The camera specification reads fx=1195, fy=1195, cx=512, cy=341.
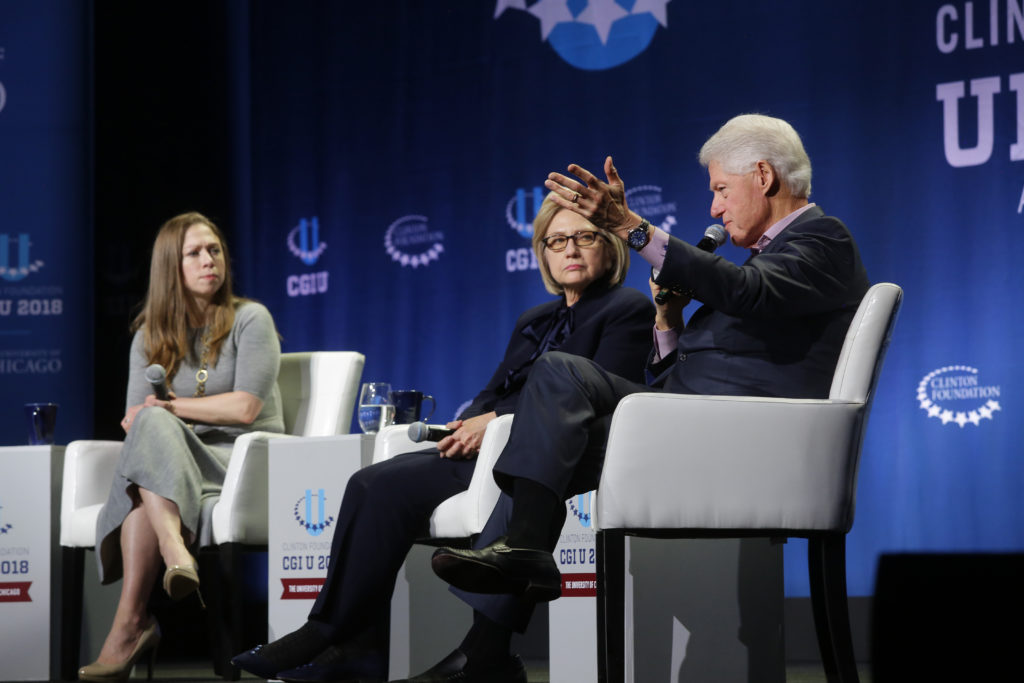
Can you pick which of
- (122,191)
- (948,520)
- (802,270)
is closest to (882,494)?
(948,520)

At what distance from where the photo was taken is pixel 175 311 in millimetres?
3961

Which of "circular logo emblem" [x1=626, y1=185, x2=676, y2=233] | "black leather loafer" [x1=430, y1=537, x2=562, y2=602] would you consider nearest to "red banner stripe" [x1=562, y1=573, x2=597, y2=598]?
"black leather loafer" [x1=430, y1=537, x2=562, y2=602]

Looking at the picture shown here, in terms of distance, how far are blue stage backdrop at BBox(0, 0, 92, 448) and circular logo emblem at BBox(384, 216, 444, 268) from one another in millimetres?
1288

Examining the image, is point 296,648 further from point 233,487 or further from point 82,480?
point 82,480

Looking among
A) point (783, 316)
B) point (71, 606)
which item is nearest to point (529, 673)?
point (71, 606)

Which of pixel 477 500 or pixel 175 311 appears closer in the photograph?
pixel 477 500

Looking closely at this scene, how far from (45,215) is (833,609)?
386 cm

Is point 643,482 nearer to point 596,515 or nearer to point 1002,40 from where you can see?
point 596,515

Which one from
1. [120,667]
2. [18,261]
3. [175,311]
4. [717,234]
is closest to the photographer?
[717,234]

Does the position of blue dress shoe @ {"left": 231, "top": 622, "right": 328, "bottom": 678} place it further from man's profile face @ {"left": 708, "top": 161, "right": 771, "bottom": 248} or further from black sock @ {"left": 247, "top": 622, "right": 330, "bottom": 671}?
man's profile face @ {"left": 708, "top": 161, "right": 771, "bottom": 248}

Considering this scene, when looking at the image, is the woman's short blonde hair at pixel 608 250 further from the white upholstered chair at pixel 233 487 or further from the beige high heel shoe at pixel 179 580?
the beige high heel shoe at pixel 179 580

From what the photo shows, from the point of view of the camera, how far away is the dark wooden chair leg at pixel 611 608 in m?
2.32

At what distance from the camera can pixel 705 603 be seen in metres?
2.71

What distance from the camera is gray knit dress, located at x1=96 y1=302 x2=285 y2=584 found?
3484mm
